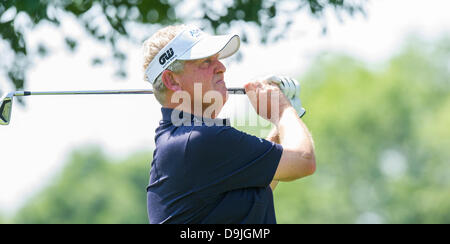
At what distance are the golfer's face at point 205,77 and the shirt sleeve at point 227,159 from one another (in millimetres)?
296

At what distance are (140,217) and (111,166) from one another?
8.08 metres

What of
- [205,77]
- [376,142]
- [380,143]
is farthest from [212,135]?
[380,143]

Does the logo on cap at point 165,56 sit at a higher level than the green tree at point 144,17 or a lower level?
lower

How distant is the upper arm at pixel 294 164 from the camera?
399 centimetres

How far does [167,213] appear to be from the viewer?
4.07 m

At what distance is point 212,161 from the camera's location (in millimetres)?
3986

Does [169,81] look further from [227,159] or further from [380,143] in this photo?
[380,143]

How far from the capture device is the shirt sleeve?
13.0 ft

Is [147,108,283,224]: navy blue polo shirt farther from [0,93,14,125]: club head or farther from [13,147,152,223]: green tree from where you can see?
[13,147,152,223]: green tree

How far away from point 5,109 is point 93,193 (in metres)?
47.6

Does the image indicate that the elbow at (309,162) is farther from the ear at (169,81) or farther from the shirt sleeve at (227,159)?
the ear at (169,81)

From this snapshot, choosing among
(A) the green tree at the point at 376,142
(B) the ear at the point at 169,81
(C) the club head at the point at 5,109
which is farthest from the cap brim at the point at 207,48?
(A) the green tree at the point at 376,142
